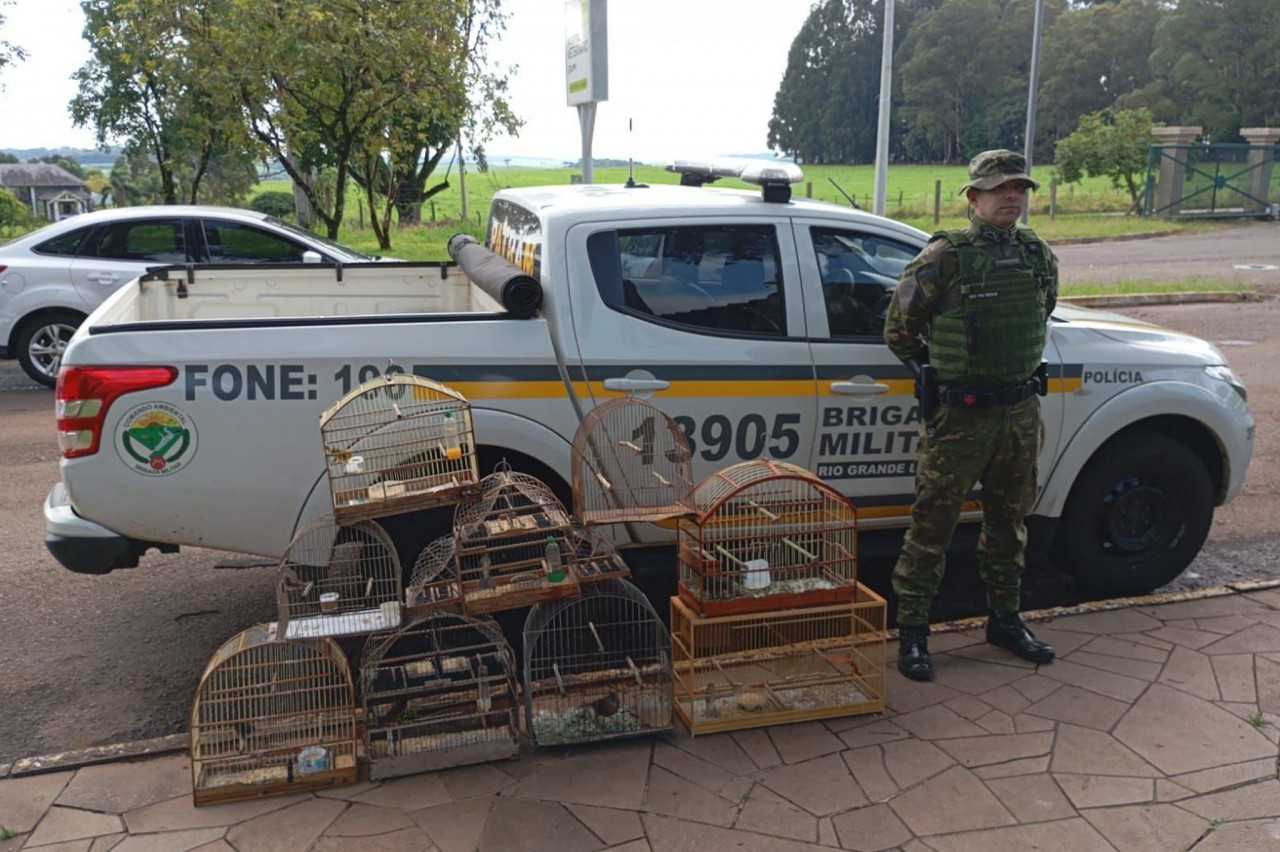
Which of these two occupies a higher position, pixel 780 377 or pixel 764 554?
pixel 780 377

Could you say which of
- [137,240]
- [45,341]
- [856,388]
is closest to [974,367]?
[856,388]

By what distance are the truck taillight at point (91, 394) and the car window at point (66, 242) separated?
7.02 metres

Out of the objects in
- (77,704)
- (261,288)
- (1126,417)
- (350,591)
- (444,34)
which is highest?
(444,34)

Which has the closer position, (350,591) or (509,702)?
(509,702)

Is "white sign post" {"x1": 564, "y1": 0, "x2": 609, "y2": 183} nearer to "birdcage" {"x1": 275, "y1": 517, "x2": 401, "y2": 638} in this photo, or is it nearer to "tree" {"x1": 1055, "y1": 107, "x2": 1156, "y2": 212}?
"birdcage" {"x1": 275, "y1": 517, "x2": 401, "y2": 638}

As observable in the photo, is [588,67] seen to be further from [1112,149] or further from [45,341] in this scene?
[1112,149]

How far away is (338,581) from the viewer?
14.7ft

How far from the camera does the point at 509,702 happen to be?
398 centimetres

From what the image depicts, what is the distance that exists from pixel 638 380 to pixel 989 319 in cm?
142

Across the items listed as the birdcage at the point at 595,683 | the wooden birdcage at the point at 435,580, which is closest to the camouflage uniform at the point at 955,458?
the birdcage at the point at 595,683

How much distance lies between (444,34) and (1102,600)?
13655 millimetres

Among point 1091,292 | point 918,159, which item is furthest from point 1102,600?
point 918,159

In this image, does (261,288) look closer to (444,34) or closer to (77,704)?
(77,704)

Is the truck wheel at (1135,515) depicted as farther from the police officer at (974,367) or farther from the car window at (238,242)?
the car window at (238,242)
